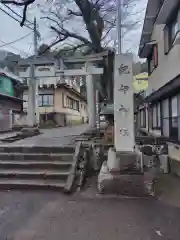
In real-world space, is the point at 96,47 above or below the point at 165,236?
above

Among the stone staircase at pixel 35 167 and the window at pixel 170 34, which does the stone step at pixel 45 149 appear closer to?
the stone staircase at pixel 35 167

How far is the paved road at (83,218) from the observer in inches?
163

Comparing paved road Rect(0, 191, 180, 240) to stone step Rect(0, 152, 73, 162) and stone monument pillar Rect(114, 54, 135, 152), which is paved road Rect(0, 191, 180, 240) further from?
stone step Rect(0, 152, 73, 162)

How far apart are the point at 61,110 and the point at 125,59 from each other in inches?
1002

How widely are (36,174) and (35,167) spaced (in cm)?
47

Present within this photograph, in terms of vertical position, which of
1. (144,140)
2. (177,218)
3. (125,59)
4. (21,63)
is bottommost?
(177,218)

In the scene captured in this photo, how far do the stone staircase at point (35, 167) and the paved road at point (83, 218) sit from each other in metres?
0.60

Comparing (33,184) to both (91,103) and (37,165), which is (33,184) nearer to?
(37,165)

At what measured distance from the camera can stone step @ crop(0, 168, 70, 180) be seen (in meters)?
7.13

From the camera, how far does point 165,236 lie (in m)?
4.07

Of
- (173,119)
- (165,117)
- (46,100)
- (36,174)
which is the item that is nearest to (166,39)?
(165,117)

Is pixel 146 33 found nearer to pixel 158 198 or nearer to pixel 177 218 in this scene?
pixel 158 198

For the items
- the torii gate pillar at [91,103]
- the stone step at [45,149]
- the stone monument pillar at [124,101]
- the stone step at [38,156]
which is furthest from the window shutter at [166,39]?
the stone step at [38,156]

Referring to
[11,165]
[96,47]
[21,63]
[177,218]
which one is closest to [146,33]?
[96,47]
